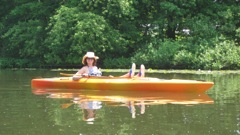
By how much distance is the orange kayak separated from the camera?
13655mm

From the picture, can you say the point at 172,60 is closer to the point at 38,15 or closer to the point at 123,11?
Result: the point at 123,11

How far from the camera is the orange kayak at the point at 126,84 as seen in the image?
13655 millimetres

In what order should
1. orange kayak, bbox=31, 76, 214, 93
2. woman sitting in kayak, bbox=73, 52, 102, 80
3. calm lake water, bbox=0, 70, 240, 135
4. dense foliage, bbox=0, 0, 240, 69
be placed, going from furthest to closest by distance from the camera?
1. dense foliage, bbox=0, 0, 240, 69
2. woman sitting in kayak, bbox=73, 52, 102, 80
3. orange kayak, bbox=31, 76, 214, 93
4. calm lake water, bbox=0, 70, 240, 135

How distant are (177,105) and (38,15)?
23.2m

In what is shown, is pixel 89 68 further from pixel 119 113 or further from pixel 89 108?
pixel 119 113

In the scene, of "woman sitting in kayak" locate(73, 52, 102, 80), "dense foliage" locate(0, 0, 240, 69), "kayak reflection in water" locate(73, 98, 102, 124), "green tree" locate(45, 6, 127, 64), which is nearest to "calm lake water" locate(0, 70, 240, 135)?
"kayak reflection in water" locate(73, 98, 102, 124)

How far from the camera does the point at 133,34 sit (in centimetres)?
2994

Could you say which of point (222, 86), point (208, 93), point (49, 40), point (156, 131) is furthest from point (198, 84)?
point (49, 40)

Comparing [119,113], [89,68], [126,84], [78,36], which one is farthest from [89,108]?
[78,36]

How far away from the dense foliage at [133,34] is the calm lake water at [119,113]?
12791 millimetres

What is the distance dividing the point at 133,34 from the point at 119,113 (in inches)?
800

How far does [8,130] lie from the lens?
26.4ft

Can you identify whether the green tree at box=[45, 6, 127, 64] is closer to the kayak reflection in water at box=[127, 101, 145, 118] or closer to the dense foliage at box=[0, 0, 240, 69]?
the dense foliage at box=[0, 0, 240, 69]

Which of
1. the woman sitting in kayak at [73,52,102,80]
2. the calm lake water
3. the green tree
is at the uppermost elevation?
the green tree
